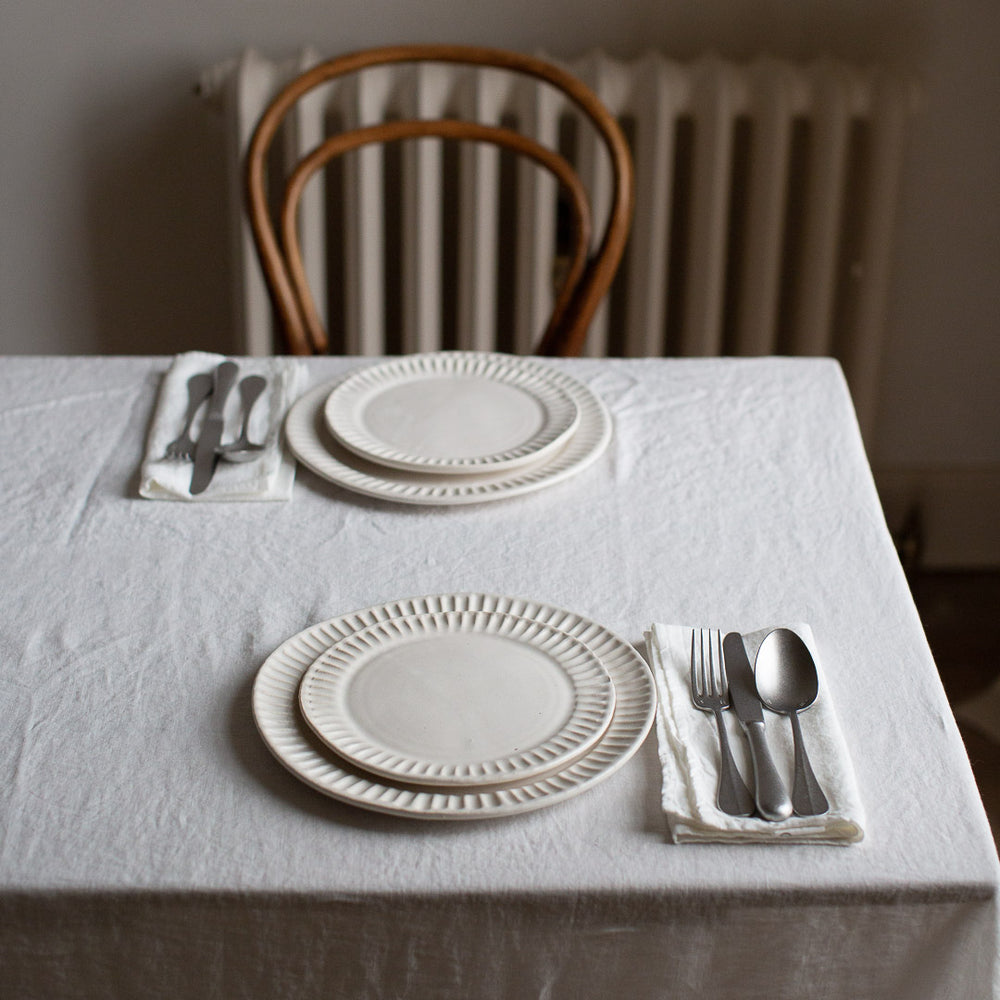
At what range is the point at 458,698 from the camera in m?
0.71

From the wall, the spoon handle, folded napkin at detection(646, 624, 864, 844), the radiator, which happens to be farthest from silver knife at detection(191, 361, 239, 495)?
the wall

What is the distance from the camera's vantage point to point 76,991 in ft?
2.04

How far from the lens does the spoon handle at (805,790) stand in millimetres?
630

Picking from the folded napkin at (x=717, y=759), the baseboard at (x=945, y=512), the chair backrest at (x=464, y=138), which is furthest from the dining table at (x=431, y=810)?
the baseboard at (x=945, y=512)

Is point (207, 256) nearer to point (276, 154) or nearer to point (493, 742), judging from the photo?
point (276, 154)

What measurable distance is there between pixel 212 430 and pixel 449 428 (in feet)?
0.62

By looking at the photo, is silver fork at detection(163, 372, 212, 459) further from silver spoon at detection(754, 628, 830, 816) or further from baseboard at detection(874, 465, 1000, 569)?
baseboard at detection(874, 465, 1000, 569)

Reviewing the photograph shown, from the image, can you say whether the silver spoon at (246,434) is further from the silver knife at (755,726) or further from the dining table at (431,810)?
the silver knife at (755,726)

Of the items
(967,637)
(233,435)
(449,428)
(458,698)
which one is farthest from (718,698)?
(967,637)

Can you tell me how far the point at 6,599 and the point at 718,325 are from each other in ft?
4.24

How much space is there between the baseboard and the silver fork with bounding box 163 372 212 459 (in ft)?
4.42

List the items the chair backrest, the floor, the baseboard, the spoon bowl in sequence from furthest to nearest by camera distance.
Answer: the baseboard → the floor → the chair backrest → the spoon bowl

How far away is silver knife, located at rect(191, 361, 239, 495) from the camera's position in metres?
0.95

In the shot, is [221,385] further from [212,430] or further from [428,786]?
[428,786]
